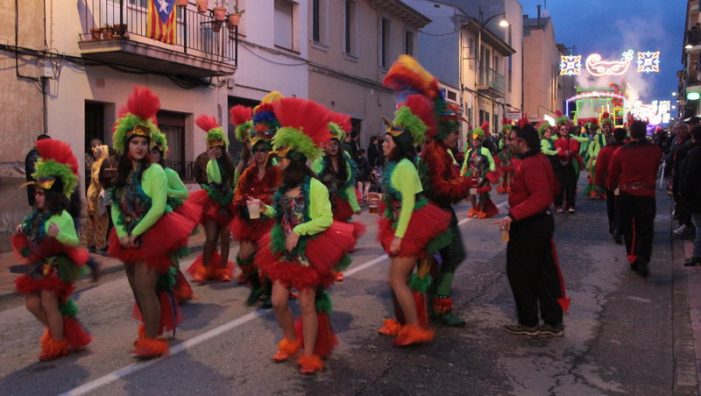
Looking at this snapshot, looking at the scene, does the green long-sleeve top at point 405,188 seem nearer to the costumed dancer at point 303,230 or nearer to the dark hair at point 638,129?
the costumed dancer at point 303,230

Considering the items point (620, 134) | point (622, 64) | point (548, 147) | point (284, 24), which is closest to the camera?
point (620, 134)

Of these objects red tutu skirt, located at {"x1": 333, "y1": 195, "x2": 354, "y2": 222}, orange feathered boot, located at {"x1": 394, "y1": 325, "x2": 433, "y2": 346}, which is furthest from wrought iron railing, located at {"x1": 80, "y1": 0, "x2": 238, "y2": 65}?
orange feathered boot, located at {"x1": 394, "y1": 325, "x2": 433, "y2": 346}

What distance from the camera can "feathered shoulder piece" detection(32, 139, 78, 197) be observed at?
5379 millimetres

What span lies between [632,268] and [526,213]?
406cm

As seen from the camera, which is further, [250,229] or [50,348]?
[250,229]

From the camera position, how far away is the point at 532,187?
571 cm

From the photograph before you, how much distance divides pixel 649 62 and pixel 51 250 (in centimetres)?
5256

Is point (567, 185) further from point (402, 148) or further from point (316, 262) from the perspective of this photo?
point (316, 262)

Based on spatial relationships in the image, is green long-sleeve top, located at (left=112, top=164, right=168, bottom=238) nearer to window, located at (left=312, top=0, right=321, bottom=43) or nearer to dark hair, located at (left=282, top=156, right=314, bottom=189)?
dark hair, located at (left=282, top=156, right=314, bottom=189)

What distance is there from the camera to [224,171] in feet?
26.4

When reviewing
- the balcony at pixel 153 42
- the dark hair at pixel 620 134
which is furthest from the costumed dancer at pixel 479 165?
the balcony at pixel 153 42

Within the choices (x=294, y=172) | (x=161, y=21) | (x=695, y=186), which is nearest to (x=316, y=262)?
(x=294, y=172)

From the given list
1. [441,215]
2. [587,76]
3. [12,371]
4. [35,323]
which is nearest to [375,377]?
[441,215]

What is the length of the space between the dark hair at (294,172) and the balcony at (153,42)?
9.54 meters
